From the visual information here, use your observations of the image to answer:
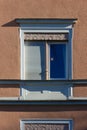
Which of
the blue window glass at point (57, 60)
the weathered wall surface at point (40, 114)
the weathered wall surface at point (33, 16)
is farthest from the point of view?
the blue window glass at point (57, 60)

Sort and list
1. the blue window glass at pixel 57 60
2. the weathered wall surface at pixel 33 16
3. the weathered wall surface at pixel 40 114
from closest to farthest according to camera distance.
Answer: the weathered wall surface at pixel 40 114
the weathered wall surface at pixel 33 16
the blue window glass at pixel 57 60

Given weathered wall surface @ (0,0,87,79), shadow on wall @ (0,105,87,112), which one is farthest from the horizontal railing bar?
shadow on wall @ (0,105,87,112)

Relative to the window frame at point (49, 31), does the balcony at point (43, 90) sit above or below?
below

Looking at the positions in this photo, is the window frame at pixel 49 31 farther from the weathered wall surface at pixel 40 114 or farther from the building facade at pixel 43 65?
the weathered wall surface at pixel 40 114

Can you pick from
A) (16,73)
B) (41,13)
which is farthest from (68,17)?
(16,73)

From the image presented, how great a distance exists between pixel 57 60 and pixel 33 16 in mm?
1149

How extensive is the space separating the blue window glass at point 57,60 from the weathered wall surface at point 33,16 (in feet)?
0.96

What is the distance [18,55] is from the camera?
15.5 m

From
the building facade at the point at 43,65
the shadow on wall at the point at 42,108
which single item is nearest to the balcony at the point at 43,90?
the building facade at the point at 43,65

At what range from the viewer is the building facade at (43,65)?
15414mm

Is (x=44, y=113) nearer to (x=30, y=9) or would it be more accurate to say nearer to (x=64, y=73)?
(x=64, y=73)

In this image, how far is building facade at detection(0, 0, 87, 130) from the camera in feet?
50.6

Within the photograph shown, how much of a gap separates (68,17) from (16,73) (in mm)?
1732

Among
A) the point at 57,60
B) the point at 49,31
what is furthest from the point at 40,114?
the point at 49,31
